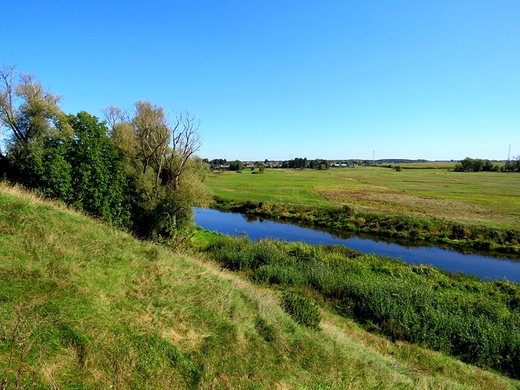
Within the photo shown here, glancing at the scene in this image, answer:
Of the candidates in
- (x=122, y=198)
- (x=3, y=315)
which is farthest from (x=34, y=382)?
(x=122, y=198)

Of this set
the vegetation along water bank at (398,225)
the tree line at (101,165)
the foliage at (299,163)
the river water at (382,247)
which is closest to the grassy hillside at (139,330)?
the tree line at (101,165)

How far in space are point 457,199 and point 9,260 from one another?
6541cm

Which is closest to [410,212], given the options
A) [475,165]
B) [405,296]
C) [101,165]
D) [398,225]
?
[398,225]

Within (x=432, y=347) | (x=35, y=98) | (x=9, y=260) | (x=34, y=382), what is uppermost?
(x=35, y=98)

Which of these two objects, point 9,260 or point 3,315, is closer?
point 3,315

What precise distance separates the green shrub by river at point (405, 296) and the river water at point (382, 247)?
530 centimetres

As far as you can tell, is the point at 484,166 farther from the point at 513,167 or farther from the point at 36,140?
the point at 36,140

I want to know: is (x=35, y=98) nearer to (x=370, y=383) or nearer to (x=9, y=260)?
(x=9, y=260)

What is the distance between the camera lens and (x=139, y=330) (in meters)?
5.82

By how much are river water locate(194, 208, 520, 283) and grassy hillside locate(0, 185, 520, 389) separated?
1781 centimetres

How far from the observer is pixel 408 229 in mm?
36000

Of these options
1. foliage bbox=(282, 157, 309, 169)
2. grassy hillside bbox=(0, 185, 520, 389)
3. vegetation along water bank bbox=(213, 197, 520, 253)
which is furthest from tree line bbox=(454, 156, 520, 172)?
grassy hillside bbox=(0, 185, 520, 389)

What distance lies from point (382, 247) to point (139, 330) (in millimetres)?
30418

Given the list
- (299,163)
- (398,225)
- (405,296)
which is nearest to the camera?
(405,296)
